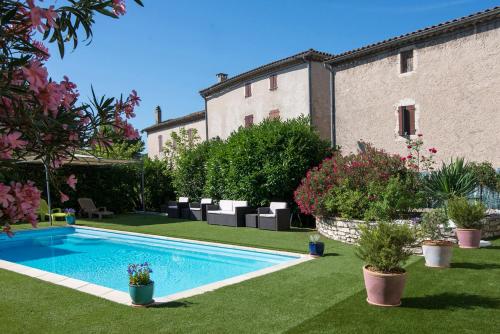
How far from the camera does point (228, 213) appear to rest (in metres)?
15.5

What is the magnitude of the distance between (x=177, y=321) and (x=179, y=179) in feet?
52.9

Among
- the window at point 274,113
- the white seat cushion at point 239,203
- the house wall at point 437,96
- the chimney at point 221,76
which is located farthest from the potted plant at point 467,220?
the chimney at point 221,76

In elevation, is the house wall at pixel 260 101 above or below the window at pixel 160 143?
above

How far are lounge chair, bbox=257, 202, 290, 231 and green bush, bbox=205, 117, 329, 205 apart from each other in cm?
108

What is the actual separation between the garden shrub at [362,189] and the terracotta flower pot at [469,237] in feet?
5.19

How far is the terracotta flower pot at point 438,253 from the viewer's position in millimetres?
7242

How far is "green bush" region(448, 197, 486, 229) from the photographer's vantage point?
8797 millimetres

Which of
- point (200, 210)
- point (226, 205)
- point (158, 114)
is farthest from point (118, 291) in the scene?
point (158, 114)

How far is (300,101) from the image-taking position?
2091 cm

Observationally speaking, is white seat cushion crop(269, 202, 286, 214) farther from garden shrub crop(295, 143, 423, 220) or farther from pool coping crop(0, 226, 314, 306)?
pool coping crop(0, 226, 314, 306)

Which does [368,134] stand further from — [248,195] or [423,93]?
[248,195]

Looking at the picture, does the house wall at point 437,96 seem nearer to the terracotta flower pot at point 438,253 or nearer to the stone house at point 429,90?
the stone house at point 429,90

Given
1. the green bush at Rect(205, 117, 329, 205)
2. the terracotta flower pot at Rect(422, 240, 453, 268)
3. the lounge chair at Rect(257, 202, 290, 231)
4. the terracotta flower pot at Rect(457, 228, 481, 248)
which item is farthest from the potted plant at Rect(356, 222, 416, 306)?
the green bush at Rect(205, 117, 329, 205)

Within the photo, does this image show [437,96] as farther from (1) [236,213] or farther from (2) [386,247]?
(2) [386,247]
